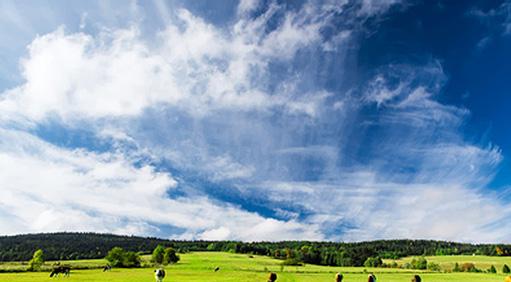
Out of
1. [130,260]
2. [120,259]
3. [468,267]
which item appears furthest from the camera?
[468,267]

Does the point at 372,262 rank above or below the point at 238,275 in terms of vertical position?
above

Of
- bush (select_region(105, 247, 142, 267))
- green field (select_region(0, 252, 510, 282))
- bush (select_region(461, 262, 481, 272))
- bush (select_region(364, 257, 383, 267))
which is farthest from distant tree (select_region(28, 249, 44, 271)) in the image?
bush (select_region(461, 262, 481, 272))

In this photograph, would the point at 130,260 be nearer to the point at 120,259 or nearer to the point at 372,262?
the point at 120,259

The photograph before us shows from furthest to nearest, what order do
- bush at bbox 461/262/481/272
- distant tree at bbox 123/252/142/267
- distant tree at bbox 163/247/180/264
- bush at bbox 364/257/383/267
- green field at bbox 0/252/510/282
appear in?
1. bush at bbox 364/257/383/267
2. distant tree at bbox 163/247/180/264
3. bush at bbox 461/262/481/272
4. distant tree at bbox 123/252/142/267
5. green field at bbox 0/252/510/282

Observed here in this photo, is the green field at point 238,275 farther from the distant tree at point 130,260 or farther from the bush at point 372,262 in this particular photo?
the bush at point 372,262

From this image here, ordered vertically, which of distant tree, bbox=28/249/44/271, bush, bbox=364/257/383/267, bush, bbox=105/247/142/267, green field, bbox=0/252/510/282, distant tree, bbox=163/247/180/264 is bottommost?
green field, bbox=0/252/510/282

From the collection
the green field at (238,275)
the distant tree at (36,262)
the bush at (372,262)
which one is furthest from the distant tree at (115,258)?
the bush at (372,262)

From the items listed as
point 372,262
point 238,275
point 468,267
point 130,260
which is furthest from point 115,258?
point 468,267

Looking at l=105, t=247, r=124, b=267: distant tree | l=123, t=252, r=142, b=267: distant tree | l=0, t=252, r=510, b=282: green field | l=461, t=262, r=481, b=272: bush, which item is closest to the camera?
l=0, t=252, r=510, b=282: green field

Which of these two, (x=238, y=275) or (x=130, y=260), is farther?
(x=130, y=260)

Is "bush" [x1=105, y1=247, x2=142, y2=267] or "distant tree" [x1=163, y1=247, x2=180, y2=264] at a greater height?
"distant tree" [x1=163, y1=247, x2=180, y2=264]

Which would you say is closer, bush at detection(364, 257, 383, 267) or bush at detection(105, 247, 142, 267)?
bush at detection(105, 247, 142, 267)

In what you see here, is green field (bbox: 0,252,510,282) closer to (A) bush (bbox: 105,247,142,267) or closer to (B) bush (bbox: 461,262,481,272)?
(B) bush (bbox: 461,262,481,272)

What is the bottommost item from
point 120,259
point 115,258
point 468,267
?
point 120,259
